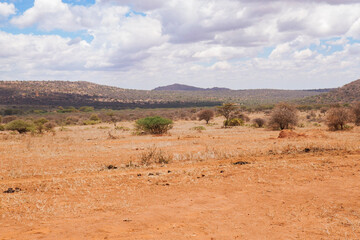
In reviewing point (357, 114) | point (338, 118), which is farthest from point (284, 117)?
point (357, 114)

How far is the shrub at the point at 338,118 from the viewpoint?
21406 mm

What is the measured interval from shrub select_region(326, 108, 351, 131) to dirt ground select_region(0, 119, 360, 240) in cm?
1121

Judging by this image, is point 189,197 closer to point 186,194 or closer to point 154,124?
point 186,194

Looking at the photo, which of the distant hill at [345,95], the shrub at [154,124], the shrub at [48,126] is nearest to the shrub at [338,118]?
the shrub at [154,124]

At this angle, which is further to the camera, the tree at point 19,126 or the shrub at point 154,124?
the tree at point 19,126

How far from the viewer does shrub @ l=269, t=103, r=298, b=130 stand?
2489 centimetres

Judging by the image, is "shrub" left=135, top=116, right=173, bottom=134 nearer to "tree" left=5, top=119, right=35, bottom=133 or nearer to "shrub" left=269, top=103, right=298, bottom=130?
"shrub" left=269, top=103, right=298, bottom=130

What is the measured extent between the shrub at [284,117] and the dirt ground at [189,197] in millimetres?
13482

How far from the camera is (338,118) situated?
21.5 meters

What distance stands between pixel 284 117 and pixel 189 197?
66.0 ft

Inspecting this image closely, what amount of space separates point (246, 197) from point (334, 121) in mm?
18226

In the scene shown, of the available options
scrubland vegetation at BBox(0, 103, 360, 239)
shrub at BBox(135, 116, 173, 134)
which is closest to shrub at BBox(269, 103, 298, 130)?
shrub at BBox(135, 116, 173, 134)

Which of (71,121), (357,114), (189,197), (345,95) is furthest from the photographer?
(345,95)

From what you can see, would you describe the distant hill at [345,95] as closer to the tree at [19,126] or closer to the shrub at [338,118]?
the shrub at [338,118]
